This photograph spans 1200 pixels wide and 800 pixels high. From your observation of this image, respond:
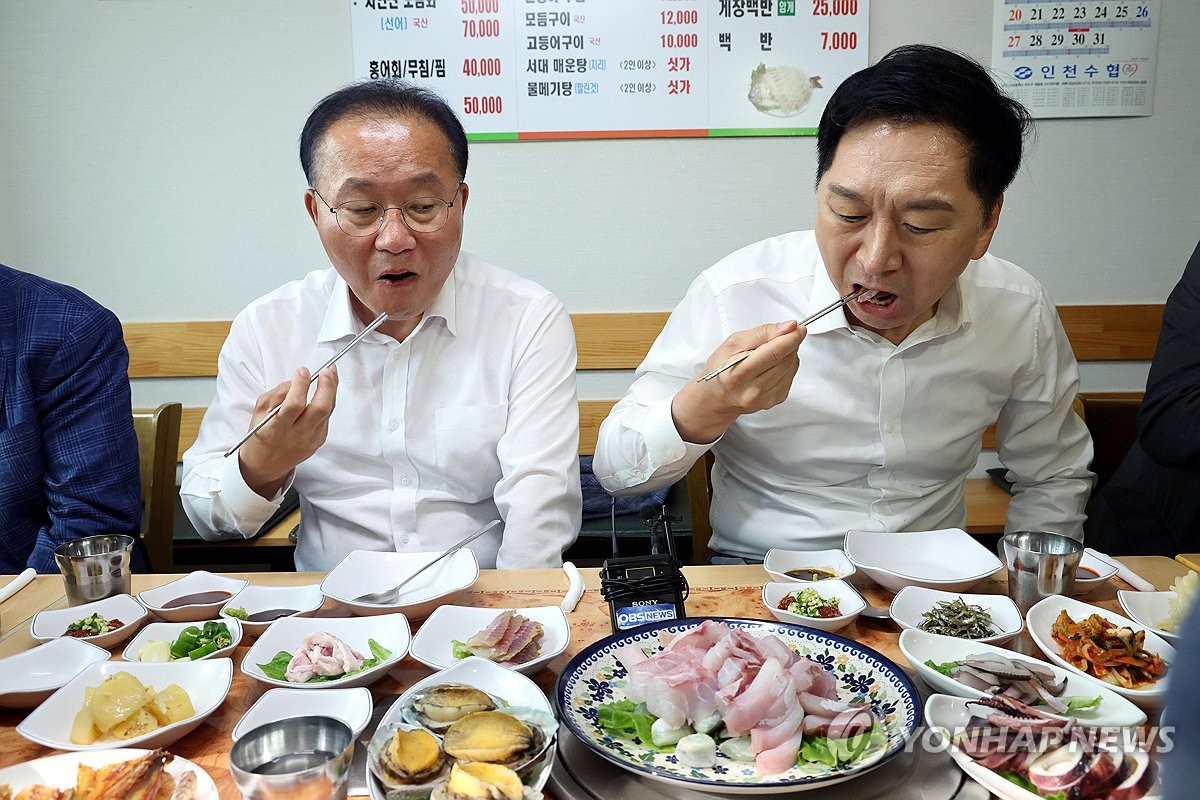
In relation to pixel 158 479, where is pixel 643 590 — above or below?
above

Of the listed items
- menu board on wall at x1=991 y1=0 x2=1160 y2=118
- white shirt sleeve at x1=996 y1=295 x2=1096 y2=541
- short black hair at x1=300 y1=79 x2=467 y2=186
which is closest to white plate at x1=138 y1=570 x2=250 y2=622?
short black hair at x1=300 y1=79 x2=467 y2=186

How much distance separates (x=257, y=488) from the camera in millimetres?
1849

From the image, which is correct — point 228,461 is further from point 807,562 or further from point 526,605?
point 807,562

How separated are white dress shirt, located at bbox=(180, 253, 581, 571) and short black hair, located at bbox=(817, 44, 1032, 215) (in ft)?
2.85

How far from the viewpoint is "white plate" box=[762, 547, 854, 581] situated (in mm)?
1630

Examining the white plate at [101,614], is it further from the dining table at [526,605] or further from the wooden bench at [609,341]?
the wooden bench at [609,341]

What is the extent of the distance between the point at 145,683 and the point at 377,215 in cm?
100

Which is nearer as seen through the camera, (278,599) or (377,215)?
(278,599)

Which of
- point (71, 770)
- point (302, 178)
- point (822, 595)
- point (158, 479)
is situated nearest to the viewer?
point (71, 770)

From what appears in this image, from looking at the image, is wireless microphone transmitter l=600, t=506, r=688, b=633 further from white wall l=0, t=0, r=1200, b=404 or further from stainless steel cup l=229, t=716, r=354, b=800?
white wall l=0, t=0, r=1200, b=404

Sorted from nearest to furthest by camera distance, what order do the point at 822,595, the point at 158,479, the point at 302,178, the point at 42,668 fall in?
the point at 42,668
the point at 822,595
the point at 158,479
the point at 302,178

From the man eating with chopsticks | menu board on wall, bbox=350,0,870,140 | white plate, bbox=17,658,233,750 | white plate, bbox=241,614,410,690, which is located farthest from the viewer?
menu board on wall, bbox=350,0,870,140

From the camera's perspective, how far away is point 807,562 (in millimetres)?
1687

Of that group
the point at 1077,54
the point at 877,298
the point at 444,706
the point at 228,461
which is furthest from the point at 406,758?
the point at 1077,54
